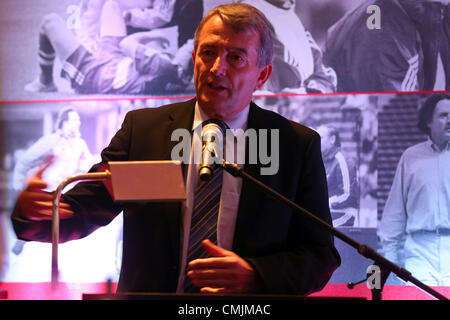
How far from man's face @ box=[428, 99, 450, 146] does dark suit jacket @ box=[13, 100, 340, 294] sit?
1.32 meters

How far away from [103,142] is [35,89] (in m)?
0.53

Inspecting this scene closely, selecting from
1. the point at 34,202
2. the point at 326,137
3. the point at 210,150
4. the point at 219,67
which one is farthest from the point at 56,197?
the point at 326,137

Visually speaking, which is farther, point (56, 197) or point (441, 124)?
point (441, 124)

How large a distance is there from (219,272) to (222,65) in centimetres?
74

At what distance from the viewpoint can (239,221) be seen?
1957mm

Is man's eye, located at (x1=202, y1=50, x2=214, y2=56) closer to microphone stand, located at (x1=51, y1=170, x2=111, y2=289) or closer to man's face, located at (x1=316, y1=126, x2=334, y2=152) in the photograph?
microphone stand, located at (x1=51, y1=170, x2=111, y2=289)

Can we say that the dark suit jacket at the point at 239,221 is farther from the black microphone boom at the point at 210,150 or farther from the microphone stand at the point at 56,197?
the black microphone boom at the point at 210,150

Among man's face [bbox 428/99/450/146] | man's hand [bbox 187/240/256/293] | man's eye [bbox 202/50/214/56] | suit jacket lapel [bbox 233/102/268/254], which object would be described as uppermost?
man's eye [bbox 202/50/214/56]

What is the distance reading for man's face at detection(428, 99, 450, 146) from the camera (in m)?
3.22

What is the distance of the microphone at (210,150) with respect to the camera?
1.39m

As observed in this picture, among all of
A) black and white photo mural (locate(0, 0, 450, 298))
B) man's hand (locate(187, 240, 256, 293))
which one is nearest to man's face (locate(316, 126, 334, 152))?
black and white photo mural (locate(0, 0, 450, 298))

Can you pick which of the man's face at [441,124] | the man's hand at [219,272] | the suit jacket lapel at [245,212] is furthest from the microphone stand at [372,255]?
the man's face at [441,124]

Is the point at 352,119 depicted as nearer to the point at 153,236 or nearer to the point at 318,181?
the point at 318,181

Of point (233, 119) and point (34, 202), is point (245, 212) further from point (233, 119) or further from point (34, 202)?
point (34, 202)
